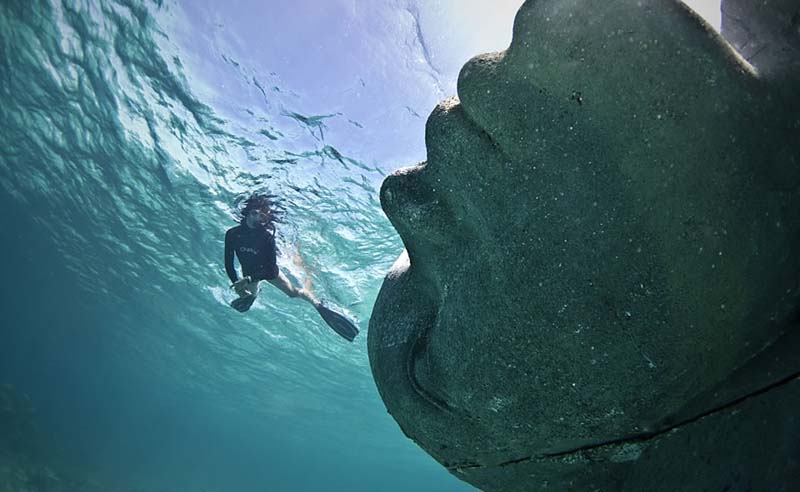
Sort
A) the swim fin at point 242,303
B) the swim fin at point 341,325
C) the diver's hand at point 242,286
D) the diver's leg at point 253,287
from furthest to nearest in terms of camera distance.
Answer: the diver's leg at point 253,287 < the swim fin at point 242,303 < the diver's hand at point 242,286 < the swim fin at point 341,325

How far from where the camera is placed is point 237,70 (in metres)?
10.9

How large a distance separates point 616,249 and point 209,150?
14.4 meters

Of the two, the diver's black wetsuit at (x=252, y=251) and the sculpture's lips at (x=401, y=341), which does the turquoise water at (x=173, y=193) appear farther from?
the sculpture's lips at (x=401, y=341)

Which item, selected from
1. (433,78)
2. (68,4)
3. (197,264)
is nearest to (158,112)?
(68,4)

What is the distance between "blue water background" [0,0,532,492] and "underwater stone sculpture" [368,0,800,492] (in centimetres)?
824

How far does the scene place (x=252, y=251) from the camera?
12344mm

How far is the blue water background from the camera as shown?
10016 mm

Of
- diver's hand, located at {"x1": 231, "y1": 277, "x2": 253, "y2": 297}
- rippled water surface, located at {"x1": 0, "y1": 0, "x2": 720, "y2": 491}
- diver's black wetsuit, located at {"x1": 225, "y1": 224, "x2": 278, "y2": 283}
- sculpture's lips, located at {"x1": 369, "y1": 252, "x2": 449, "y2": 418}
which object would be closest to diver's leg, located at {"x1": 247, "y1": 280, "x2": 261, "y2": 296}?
diver's black wetsuit, located at {"x1": 225, "y1": 224, "x2": 278, "y2": 283}

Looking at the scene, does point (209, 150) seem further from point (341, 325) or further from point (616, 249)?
point (616, 249)

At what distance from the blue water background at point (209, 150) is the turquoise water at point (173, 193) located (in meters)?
0.07

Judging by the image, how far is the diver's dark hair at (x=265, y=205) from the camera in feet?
49.1

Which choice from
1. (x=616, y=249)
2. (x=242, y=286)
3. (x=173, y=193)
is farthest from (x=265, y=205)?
(x=616, y=249)

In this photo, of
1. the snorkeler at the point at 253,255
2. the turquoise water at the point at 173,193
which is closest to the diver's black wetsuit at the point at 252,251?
the snorkeler at the point at 253,255

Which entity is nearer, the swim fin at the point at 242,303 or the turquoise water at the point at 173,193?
the swim fin at the point at 242,303
